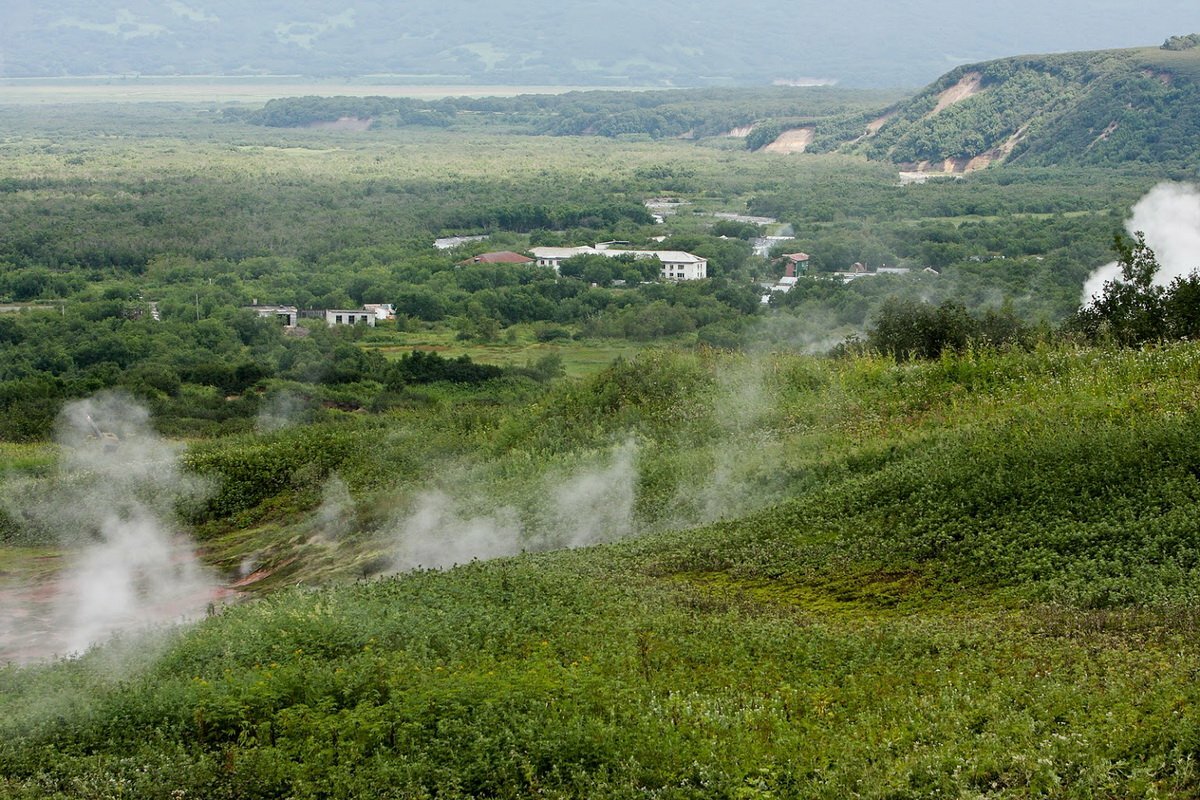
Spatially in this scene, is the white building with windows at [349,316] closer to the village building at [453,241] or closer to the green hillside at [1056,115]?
the village building at [453,241]

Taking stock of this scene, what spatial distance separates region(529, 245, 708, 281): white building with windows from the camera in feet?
192

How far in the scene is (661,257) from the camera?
6056cm

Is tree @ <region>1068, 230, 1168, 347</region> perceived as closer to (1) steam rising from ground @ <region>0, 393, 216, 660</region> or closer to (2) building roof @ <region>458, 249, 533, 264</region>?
(1) steam rising from ground @ <region>0, 393, 216, 660</region>

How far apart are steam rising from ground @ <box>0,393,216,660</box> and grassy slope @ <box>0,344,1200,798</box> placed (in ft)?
8.09

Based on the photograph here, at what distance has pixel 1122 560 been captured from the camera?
13.2 m

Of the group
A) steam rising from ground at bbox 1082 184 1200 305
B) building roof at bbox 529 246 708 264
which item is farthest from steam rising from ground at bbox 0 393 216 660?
building roof at bbox 529 246 708 264

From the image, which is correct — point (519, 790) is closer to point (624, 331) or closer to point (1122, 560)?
point (1122, 560)

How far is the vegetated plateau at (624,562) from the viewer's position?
9.73m

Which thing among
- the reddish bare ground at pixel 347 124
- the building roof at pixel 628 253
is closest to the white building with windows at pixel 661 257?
the building roof at pixel 628 253

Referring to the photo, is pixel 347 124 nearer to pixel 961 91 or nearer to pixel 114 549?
pixel 961 91

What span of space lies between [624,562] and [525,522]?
3088mm

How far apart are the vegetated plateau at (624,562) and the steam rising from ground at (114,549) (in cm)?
9

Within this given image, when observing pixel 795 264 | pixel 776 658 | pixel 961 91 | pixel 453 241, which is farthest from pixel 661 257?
pixel 961 91

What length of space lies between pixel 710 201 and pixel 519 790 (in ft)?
251
